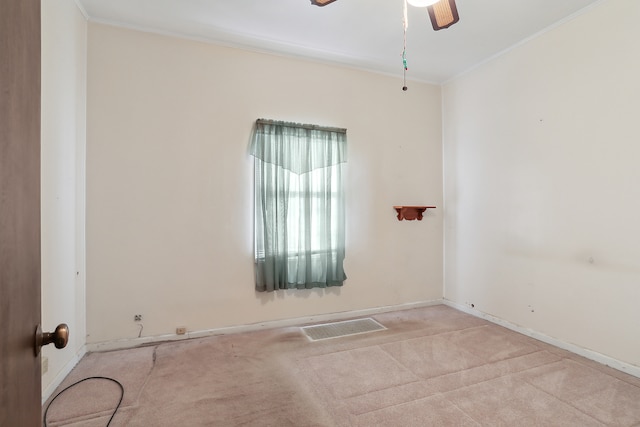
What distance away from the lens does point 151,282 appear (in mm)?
2764

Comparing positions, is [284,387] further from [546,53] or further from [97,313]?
[546,53]

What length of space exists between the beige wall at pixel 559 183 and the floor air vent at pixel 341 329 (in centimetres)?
129

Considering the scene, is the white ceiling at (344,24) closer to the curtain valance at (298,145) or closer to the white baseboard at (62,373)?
the curtain valance at (298,145)

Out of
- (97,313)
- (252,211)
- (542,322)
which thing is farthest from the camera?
(252,211)

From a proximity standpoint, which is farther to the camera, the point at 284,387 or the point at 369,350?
the point at 369,350

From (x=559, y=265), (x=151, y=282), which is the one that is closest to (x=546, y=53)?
(x=559, y=265)

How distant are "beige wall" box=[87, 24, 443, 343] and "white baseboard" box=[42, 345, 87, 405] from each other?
0.15m

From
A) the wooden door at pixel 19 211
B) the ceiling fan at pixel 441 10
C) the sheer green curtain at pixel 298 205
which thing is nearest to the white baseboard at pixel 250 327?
the sheer green curtain at pixel 298 205

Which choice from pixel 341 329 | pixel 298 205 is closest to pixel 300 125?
pixel 298 205

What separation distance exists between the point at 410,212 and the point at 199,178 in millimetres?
2425

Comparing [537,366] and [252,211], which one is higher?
[252,211]

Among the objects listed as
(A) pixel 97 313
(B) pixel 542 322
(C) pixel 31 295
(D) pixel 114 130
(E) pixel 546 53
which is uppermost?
(E) pixel 546 53

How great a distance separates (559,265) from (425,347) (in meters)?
1.40

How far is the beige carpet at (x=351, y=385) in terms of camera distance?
5.92ft
